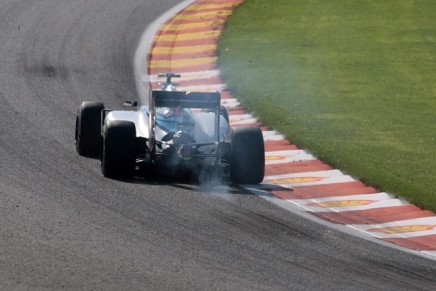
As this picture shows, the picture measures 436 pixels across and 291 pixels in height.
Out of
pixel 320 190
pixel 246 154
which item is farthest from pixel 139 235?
pixel 320 190


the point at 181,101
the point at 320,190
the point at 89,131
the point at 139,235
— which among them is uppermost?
the point at 181,101

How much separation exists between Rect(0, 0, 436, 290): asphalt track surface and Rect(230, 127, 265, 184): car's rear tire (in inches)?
17.5

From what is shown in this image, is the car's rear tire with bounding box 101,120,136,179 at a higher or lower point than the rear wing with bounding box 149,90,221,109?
lower

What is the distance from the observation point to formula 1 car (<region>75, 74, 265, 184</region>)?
16.2 m

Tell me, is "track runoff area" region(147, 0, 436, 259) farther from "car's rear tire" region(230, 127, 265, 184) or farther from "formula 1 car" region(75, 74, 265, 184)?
"formula 1 car" region(75, 74, 265, 184)

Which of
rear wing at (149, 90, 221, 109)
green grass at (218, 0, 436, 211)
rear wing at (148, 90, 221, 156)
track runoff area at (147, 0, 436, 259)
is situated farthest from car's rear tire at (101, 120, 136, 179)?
green grass at (218, 0, 436, 211)

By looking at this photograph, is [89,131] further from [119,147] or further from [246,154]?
[246,154]

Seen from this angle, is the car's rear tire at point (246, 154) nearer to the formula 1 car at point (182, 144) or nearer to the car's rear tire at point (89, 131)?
the formula 1 car at point (182, 144)

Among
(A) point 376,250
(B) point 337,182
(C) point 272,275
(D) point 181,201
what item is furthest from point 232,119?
(C) point 272,275

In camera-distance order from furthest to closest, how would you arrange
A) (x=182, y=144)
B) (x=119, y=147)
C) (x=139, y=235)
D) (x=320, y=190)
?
(x=320, y=190)
(x=182, y=144)
(x=119, y=147)
(x=139, y=235)

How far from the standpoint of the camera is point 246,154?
16469 millimetres

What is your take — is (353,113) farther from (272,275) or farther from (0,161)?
(272,275)

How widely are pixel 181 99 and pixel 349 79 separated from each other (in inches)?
323

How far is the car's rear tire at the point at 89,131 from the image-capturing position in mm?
17547
